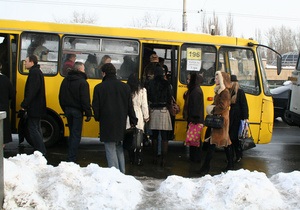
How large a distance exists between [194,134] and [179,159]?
995mm

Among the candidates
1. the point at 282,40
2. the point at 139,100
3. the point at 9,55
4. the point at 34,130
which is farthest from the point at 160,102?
the point at 282,40

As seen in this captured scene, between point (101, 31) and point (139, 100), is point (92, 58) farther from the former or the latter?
point (139, 100)

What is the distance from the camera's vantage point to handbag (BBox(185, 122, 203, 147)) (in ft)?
26.6

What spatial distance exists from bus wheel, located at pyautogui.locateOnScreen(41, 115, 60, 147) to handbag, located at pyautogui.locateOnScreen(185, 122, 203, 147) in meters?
3.03

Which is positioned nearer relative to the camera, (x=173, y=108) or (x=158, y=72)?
(x=158, y=72)

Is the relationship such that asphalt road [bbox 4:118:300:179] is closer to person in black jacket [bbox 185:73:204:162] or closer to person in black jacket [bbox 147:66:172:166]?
person in black jacket [bbox 147:66:172:166]

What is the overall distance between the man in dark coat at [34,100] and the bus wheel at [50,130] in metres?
1.32

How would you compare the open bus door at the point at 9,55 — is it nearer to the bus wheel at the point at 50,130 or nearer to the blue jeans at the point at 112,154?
the bus wheel at the point at 50,130

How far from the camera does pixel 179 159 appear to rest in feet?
29.1

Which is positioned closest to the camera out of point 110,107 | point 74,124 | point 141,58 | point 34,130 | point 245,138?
point 110,107

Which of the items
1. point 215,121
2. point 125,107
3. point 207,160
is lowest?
point 207,160

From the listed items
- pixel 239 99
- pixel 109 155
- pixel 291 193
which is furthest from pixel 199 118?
pixel 291 193

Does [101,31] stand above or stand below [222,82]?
above

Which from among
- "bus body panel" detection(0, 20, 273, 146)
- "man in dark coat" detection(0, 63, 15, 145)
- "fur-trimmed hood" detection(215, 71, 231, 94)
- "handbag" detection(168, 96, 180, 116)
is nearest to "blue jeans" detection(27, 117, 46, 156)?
"man in dark coat" detection(0, 63, 15, 145)
